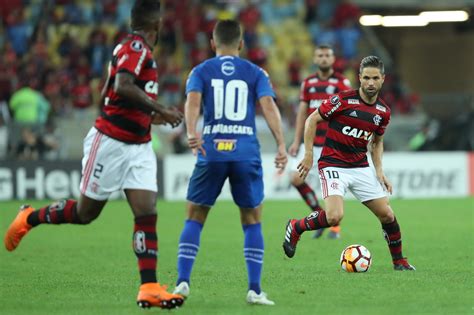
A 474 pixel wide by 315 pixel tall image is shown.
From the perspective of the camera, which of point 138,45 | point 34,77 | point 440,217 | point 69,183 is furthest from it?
point 34,77

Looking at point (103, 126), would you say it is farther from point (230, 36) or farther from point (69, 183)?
point (69, 183)

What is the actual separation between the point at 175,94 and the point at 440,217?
945 cm

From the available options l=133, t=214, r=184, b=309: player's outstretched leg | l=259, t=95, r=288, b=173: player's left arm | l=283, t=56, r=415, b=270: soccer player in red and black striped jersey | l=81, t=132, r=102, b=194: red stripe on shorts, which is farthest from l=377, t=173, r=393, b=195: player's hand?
l=81, t=132, r=102, b=194: red stripe on shorts

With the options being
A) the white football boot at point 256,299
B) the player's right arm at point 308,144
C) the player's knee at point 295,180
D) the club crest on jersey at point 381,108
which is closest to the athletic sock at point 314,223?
the player's right arm at point 308,144

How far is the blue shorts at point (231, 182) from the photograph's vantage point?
788 centimetres

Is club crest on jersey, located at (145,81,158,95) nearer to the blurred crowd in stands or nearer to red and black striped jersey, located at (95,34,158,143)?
red and black striped jersey, located at (95,34,158,143)

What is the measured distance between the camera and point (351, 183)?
10.1m

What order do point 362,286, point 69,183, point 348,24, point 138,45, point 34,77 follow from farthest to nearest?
point 348,24 < point 34,77 < point 69,183 < point 362,286 < point 138,45

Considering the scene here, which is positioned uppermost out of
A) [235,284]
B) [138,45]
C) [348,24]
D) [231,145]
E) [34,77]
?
[348,24]

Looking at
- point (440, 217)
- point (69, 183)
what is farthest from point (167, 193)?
point (440, 217)

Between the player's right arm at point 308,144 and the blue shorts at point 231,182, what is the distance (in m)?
1.43

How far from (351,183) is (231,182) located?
2435mm

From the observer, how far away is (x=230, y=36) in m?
8.02

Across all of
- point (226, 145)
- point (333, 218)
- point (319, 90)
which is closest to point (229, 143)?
point (226, 145)
